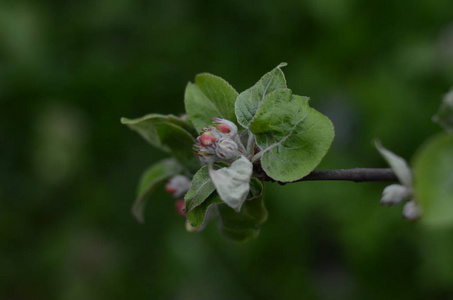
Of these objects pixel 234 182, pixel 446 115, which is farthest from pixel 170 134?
pixel 446 115

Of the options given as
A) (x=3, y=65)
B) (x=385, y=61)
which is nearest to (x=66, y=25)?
(x=3, y=65)

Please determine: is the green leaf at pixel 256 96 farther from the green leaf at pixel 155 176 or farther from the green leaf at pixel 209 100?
the green leaf at pixel 155 176

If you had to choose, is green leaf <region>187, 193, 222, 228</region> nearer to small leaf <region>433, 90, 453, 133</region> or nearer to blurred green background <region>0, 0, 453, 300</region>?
small leaf <region>433, 90, 453, 133</region>

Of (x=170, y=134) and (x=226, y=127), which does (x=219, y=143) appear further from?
(x=170, y=134)

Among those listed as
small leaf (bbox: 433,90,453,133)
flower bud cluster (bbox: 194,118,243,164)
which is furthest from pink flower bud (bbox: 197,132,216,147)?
small leaf (bbox: 433,90,453,133)

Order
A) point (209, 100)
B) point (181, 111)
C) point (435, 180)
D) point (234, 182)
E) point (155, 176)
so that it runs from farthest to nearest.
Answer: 1. point (181, 111)
2. point (155, 176)
3. point (209, 100)
4. point (234, 182)
5. point (435, 180)

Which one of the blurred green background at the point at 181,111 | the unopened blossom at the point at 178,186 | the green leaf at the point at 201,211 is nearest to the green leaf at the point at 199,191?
the green leaf at the point at 201,211
